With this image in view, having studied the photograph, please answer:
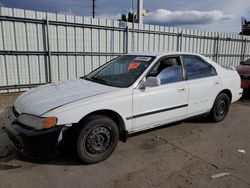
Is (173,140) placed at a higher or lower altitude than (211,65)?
lower

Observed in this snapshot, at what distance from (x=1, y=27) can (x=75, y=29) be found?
230cm

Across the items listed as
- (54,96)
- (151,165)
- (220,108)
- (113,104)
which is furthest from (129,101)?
(220,108)

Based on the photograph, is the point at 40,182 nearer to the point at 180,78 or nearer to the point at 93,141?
the point at 93,141

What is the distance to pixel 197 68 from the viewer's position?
13.8 ft

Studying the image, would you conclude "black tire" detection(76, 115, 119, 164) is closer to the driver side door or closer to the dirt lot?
the dirt lot

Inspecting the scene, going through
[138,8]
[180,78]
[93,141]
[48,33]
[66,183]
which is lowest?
[66,183]

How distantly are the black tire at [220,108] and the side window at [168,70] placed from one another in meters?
1.29

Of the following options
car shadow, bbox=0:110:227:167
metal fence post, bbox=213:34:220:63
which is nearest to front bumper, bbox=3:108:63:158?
car shadow, bbox=0:110:227:167

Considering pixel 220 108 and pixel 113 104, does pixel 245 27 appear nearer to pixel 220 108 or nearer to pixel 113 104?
pixel 220 108

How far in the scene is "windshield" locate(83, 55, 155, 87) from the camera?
135 inches

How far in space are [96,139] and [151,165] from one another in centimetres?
84

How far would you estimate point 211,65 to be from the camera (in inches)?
176

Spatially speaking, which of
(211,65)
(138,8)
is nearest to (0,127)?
(211,65)

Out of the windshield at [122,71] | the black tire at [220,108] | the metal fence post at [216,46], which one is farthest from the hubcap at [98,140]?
the metal fence post at [216,46]
